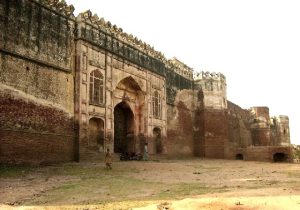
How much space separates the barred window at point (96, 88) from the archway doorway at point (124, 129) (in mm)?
2609

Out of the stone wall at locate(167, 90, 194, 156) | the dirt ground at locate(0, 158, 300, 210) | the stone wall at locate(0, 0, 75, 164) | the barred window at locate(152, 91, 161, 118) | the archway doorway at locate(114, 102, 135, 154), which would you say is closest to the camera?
the dirt ground at locate(0, 158, 300, 210)

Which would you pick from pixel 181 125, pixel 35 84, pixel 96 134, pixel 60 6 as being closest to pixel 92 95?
pixel 96 134

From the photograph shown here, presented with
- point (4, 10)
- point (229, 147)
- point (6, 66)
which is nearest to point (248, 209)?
point (6, 66)

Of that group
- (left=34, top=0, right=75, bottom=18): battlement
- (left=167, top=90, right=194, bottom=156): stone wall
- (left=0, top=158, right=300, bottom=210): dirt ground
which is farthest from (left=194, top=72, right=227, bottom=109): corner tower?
(left=0, top=158, right=300, bottom=210): dirt ground

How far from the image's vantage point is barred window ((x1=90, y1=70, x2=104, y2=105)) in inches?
613

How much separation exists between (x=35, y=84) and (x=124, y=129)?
285 inches

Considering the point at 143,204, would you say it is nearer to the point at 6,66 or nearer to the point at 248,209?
the point at 248,209

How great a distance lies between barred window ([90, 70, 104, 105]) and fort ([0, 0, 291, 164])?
0.04 m

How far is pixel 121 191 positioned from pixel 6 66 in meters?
6.66

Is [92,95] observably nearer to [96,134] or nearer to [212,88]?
[96,134]

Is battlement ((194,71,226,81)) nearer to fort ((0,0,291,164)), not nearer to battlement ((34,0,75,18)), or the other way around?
fort ((0,0,291,164))

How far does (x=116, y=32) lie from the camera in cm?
1745

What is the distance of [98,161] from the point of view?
14.7 meters

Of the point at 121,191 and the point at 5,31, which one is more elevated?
the point at 5,31
